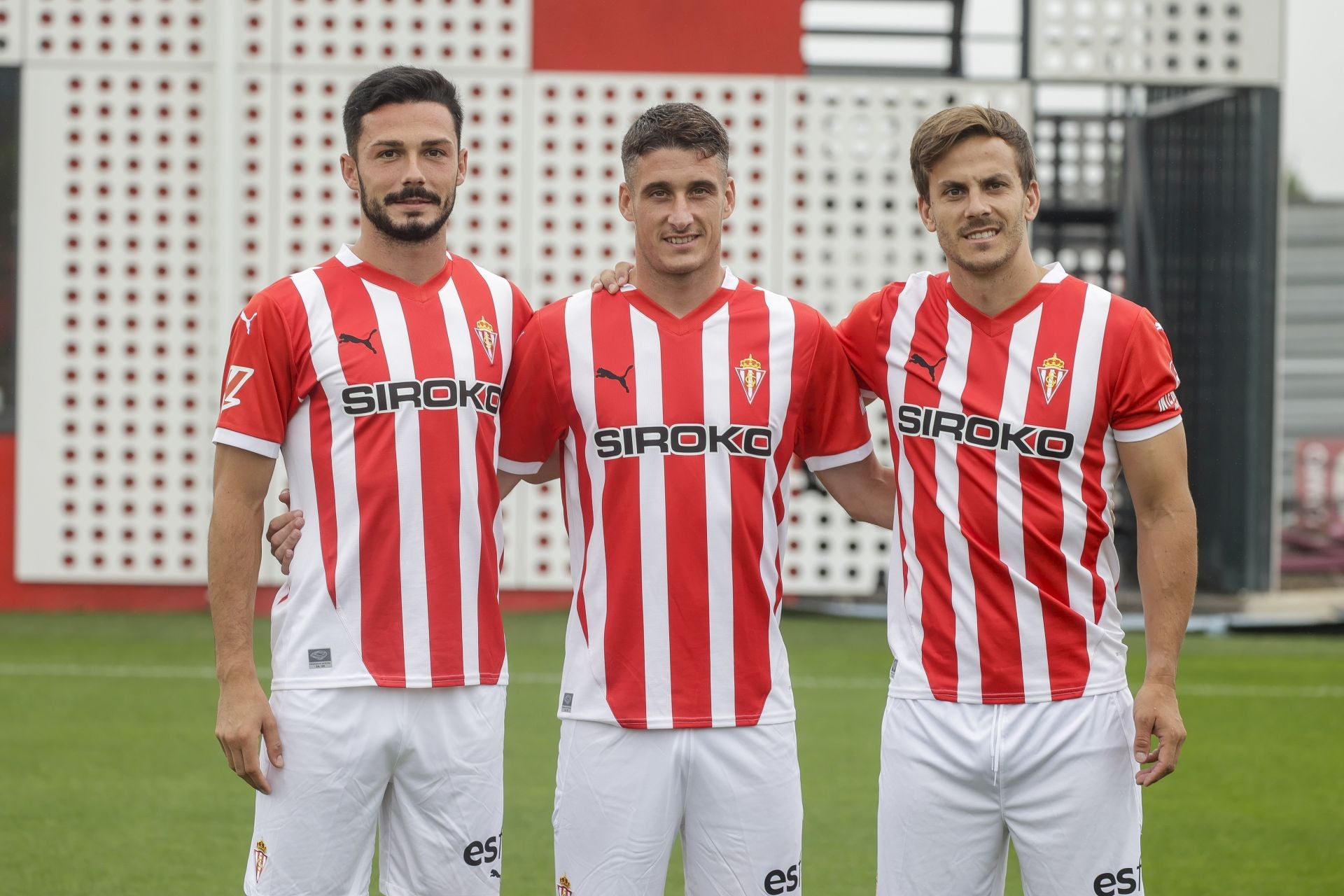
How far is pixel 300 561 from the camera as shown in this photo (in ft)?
8.78

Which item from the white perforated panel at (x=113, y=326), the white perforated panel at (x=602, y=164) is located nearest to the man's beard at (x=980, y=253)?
the white perforated panel at (x=602, y=164)

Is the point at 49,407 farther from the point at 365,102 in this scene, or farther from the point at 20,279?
the point at 365,102

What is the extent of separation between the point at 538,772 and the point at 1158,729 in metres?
3.39

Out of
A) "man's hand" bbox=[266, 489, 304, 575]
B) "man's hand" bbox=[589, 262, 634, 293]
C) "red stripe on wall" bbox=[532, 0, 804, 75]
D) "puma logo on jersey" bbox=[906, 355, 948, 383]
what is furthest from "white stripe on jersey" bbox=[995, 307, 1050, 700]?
"red stripe on wall" bbox=[532, 0, 804, 75]

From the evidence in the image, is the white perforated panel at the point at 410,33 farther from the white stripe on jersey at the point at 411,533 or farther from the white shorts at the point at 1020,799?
the white shorts at the point at 1020,799

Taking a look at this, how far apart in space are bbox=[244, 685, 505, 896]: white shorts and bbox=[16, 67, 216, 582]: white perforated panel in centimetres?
713

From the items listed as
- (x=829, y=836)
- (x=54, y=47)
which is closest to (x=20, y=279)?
(x=54, y=47)

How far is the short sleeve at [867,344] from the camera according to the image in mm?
2848

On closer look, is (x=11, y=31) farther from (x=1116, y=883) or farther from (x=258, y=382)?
(x=1116, y=883)

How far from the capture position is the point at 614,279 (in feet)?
9.41

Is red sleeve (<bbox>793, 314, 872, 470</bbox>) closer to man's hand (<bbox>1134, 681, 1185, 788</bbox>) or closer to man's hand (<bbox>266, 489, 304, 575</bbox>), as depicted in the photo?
man's hand (<bbox>1134, 681, 1185, 788</bbox>)

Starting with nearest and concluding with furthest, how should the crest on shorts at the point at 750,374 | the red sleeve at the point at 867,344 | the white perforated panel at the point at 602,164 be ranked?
the crest on shorts at the point at 750,374 < the red sleeve at the point at 867,344 < the white perforated panel at the point at 602,164

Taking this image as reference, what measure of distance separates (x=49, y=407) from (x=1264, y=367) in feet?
26.1

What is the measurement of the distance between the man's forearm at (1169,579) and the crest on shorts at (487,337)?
50.5 inches
